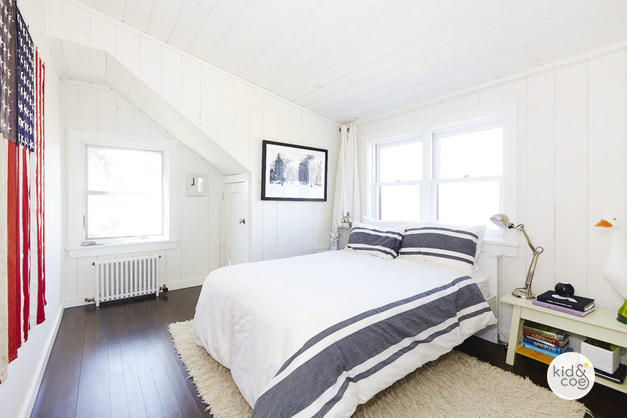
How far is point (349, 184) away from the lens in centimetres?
380

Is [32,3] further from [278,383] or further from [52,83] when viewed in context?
[278,383]

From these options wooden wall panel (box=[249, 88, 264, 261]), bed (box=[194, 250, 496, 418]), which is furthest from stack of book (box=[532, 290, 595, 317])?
wooden wall panel (box=[249, 88, 264, 261])

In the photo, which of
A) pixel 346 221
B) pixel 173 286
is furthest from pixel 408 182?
pixel 173 286

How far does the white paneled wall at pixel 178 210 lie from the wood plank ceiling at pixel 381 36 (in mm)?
1281

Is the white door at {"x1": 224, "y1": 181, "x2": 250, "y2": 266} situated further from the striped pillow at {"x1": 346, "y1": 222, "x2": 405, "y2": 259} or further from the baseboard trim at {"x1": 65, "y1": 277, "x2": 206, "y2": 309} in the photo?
the striped pillow at {"x1": 346, "y1": 222, "x2": 405, "y2": 259}

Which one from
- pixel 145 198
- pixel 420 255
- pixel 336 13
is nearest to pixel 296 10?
pixel 336 13

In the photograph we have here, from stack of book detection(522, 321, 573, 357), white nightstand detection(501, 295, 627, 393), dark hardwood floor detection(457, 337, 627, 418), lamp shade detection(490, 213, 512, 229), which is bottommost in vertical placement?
dark hardwood floor detection(457, 337, 627, 418)

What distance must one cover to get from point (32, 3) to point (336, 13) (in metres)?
1.83

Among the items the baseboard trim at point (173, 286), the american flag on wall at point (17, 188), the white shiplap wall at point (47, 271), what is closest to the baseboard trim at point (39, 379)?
the white shiplap wall at point (47, 271)

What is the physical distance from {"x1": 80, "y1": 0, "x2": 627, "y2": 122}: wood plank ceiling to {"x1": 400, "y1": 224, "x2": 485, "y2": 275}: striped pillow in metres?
1.34

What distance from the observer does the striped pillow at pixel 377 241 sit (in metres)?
2.77

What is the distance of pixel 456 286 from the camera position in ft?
6.72

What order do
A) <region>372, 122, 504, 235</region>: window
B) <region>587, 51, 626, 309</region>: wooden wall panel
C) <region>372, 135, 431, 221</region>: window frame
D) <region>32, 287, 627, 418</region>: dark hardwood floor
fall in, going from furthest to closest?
<region>372, 135, 431, 221</region>: window frame
<region>372, 122, 504, 235</region>: window
<region>587, 51, 626, 309</region>: wooden wall panel
<region>32, 287, 627, 418</region>: dark hardwood floor

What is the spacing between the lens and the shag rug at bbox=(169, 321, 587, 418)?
1620mm
